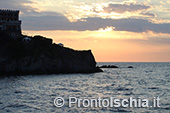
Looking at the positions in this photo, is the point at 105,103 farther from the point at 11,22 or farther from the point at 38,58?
the point at 11,22

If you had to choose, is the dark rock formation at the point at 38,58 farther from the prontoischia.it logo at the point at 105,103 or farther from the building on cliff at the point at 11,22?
the prontoischia.it logo at the point at 105,103

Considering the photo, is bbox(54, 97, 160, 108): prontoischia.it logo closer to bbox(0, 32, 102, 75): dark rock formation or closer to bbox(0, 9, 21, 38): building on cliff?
bbox(0, 32, 102, 75): dark rock formation

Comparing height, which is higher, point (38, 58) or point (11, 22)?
point (11, 22)

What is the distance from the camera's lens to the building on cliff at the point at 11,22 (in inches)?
4205

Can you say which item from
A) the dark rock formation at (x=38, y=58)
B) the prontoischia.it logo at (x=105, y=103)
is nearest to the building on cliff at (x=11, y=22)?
the dark rock formation at (x=38, y=58)

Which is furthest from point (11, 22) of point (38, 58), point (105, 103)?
point (105, 103)

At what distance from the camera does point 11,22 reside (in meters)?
111

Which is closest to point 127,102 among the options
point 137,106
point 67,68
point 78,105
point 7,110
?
point 137,106

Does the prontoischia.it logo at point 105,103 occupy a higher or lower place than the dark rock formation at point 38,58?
lower

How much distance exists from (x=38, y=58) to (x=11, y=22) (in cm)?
3149

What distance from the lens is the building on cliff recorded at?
106812mm

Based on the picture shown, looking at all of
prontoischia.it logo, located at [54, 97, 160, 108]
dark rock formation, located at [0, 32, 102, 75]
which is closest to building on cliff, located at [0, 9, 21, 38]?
dark rock formation, located at [0, 32, 102, 75]

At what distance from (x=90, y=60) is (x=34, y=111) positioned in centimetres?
9186

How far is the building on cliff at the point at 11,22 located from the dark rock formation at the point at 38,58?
7.06m
